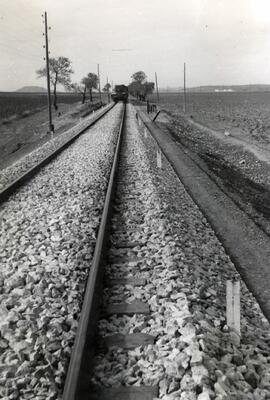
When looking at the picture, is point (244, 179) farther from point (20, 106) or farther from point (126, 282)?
point (20, 106)

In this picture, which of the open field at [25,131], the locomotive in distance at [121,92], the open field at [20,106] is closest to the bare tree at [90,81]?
the open field at [20,106]

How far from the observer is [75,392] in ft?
11.0

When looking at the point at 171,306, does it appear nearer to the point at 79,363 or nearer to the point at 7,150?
the point at 79,363

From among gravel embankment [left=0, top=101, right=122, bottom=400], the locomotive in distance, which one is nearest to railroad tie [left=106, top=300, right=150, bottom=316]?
gravel embankment [left=0, top=101, right=122, bottom=400]

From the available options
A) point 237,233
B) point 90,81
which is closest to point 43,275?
point 237,233

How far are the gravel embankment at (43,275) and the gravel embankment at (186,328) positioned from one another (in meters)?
0.44

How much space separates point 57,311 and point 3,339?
68 cm

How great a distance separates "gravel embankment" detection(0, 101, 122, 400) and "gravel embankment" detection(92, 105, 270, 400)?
0.44 m

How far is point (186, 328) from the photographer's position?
173 inches

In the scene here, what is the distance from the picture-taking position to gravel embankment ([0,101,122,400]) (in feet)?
12.7

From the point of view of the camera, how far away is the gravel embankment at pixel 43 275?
12.7 ft

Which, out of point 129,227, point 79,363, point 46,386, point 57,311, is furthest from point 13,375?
point 129,227

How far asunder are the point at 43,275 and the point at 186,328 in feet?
7.10

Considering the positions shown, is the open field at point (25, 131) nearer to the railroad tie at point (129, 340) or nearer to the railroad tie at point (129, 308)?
the railroad tie at point (129, 308)
